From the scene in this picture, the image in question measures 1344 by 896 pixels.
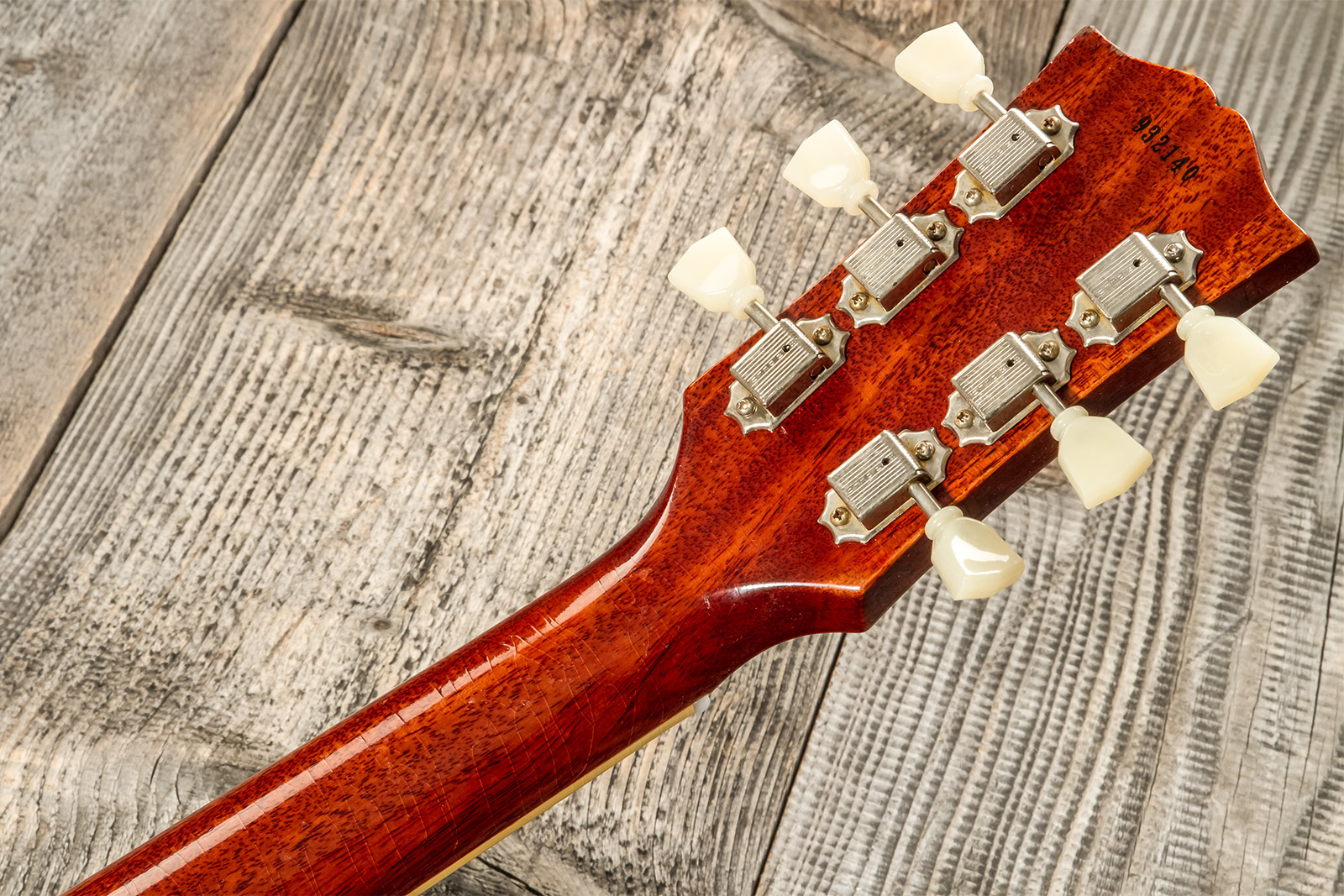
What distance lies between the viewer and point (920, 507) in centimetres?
44

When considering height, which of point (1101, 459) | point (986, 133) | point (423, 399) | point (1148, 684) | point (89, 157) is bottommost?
point (1148, 684)

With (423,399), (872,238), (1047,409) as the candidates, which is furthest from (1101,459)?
(423,399)

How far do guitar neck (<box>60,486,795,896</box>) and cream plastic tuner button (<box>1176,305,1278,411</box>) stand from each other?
0.21 metres

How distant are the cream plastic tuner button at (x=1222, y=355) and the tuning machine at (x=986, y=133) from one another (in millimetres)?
95

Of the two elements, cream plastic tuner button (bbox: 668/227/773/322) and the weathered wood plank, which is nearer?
cream plastic tuner button (bbox: 668/227/773/322)

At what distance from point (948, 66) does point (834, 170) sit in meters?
0.07

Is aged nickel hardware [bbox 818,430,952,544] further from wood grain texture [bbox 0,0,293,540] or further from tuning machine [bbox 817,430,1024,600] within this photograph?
wood grain texture [bbox 0,0,293,540]

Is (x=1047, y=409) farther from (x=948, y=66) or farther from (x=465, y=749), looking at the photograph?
(x=465, y=749)

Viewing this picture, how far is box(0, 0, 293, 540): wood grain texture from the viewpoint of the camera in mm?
685

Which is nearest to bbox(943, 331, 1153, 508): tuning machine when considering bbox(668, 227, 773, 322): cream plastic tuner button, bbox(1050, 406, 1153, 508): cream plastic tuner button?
bbox(1050, 406, 1153, 508): cream plastic tuner button

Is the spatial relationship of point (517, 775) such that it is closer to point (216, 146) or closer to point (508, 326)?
point (508, 326)

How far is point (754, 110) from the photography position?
68cm

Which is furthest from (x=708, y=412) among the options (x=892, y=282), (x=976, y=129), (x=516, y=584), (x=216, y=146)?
(x=216, y=146)

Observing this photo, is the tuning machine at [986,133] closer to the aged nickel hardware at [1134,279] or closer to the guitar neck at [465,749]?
the aged nickel hardware at [1134,279]
